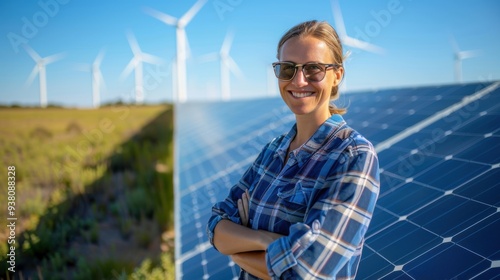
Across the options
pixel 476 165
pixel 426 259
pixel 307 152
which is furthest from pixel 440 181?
pixel 307 152

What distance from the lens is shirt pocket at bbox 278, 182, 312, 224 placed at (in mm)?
2953

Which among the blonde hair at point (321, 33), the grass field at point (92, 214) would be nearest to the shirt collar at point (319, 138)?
the blonde hair at point (321, 33)

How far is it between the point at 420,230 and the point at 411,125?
324 centimetres

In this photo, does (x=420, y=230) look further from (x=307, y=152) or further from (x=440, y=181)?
(x=307, y=152)

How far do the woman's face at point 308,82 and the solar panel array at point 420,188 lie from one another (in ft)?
2.79

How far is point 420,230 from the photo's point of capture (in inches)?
152

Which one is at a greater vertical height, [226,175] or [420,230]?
[420,230]

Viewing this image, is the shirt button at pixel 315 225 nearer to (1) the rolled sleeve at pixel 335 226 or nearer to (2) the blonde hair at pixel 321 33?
(1) the rolled sleeve at pixel 335 226

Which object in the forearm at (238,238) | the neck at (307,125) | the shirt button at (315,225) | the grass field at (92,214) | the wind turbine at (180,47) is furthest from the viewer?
the wind turbine at (180,47)

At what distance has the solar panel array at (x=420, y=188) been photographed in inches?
136

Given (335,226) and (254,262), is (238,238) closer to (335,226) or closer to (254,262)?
(254,262)

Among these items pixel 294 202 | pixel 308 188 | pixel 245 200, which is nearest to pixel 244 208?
pixel 245 200

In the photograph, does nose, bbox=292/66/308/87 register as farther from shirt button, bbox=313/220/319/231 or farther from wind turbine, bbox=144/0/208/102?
wind turbine, bbox=144/0/208/102

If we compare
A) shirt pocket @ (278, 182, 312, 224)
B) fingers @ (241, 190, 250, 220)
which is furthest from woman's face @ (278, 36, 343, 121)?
fingers @ (241, 190, 250, 220)
